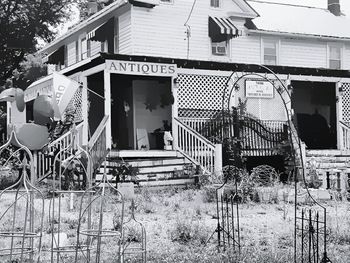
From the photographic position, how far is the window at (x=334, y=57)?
27891 millimetres

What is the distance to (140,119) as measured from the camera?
864 inches

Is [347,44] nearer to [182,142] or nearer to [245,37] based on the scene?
[245,37]

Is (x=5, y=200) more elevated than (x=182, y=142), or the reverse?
(x=182, y=142)

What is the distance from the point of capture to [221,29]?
23.4 meters

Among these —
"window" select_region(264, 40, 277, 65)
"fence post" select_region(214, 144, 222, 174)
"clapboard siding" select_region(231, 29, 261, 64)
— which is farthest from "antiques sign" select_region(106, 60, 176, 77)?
"window" select_region(264, 40, 277, 65)

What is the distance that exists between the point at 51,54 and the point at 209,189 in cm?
1791

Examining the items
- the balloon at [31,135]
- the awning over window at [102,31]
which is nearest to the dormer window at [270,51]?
the awning over window at [102,31]

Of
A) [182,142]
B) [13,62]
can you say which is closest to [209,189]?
[182,142]

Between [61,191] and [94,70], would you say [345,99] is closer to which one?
[94,70]

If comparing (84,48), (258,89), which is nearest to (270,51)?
(258,89)

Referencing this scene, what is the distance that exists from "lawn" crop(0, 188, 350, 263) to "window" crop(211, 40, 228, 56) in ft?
38.5

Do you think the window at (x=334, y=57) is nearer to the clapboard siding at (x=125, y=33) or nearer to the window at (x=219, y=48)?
the window at (x=219, y=48)

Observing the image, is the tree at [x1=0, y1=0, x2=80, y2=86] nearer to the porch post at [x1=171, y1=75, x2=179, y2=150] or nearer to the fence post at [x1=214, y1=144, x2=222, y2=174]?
the porch post at [x1=171, y1=75, x2=179, y2=150]

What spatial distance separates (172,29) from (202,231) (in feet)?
52.7
